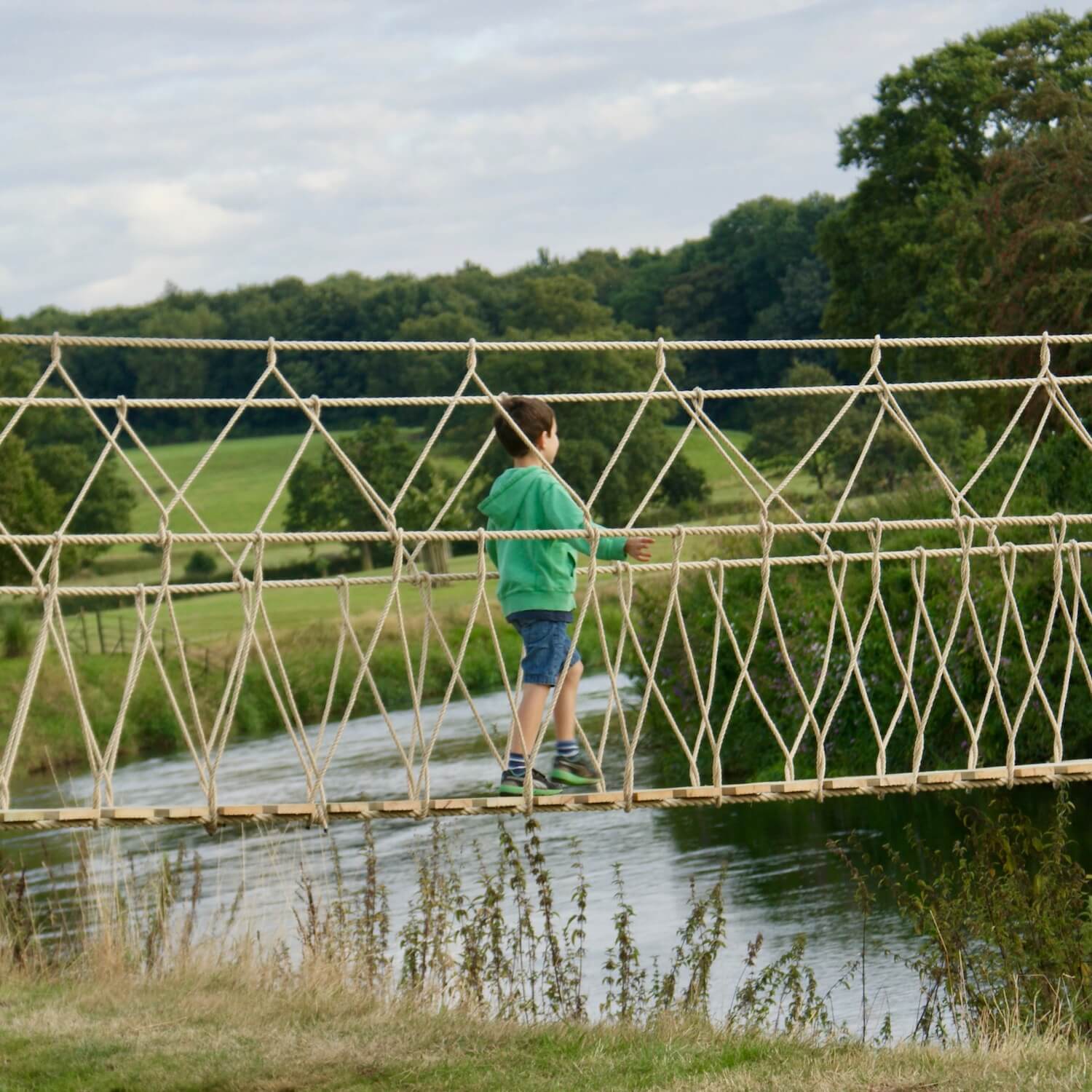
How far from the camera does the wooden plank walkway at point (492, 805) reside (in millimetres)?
4910

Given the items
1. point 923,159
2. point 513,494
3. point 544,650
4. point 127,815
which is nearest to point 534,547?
point 513,494

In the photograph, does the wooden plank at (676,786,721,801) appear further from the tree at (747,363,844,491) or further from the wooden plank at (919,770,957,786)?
the tree at (747,363,844,491)

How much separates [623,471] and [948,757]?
76.2 feet

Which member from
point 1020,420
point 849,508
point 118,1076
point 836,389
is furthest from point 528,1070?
point 849,508

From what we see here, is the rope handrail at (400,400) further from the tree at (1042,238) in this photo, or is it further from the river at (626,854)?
the tree at (1042,238)

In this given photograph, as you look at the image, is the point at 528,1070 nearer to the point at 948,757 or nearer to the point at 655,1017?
the point at 655,1017

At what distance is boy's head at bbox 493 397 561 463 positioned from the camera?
565 centimetres

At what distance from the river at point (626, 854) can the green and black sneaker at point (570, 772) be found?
8.73 ft

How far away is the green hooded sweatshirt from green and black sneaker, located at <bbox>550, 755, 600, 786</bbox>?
57cm

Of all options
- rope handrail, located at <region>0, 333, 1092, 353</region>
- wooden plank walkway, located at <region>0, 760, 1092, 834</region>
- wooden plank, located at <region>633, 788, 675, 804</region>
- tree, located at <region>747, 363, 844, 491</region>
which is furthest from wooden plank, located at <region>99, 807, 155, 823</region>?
tree, located at <region>747, 363, 844, 491</region>

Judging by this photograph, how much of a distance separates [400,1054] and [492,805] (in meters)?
1.46

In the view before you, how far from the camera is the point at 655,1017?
6562 millimetres

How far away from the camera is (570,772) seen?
5.78m

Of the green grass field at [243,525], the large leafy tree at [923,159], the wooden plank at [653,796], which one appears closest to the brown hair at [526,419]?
the wooden plank at [653,796]
